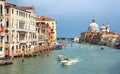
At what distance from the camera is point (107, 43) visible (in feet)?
379

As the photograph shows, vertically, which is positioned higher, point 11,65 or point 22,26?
point 22,26

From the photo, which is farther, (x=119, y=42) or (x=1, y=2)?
(x=119, y=42)

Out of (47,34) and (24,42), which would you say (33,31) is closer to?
(24,42)

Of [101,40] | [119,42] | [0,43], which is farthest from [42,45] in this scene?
[101,40]

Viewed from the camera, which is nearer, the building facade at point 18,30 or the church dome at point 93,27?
the building facade at point 18,30

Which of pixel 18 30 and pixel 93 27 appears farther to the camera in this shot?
pixel 93 27

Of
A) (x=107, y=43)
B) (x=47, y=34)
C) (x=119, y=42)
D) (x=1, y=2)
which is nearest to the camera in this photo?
(x=1, y=2)

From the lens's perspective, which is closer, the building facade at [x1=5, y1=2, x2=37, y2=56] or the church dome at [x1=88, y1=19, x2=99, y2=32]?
the building facade at [x1=5, y1=2, x2=37, y2=56]

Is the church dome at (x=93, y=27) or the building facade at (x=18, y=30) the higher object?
the church dome at (x=93, y=27)

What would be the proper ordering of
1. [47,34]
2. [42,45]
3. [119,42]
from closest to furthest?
[42,45]
[47,34]
[119,42]

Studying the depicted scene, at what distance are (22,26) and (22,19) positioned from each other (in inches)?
32.5

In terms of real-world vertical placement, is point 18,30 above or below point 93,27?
below

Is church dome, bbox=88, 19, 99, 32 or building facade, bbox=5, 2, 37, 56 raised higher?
church dome, bbox=88, 19, 99, 32

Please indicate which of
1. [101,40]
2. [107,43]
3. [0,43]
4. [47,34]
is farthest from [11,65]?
[101,40]
